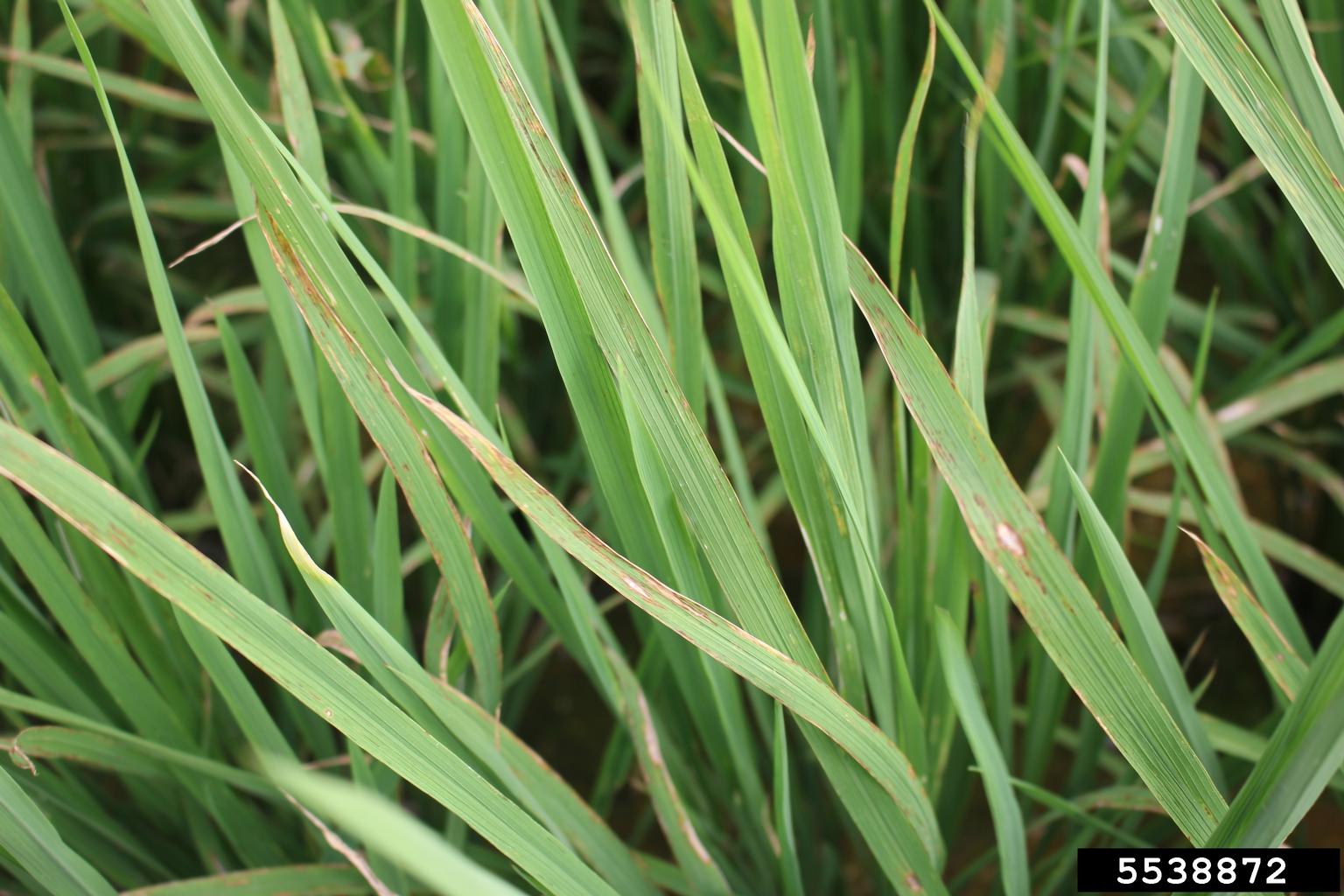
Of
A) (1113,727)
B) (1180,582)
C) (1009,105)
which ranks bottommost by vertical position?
(1180,582)

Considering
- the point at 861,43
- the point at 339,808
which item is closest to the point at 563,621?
the point at 339,808

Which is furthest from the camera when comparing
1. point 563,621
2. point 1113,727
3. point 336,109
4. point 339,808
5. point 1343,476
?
point 1343,476

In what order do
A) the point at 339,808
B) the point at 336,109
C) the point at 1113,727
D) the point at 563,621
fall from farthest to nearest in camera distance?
the point at 336,109 → the point at 563,621 → the point at 1113,727 → the point at 339,808

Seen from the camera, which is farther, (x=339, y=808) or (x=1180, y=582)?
(x=1180, y=582)

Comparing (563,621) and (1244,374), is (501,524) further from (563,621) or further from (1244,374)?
(1244,374)

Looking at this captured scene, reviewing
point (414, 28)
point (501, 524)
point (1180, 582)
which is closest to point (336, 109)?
point (414, 28)

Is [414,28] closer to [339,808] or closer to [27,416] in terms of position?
[27,416]

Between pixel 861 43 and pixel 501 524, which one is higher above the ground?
pixel 861 43
